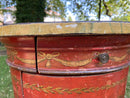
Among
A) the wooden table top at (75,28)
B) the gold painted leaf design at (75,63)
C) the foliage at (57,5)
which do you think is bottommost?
the gold painted leaf design at (75,63)

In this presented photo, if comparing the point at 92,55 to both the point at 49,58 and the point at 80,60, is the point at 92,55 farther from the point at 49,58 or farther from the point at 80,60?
the point at 49,58

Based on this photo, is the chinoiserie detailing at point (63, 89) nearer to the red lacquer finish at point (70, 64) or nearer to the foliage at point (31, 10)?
the red lacquer finish at point (70, 64)

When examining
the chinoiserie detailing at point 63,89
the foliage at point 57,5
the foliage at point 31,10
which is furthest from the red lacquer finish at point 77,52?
the foliage at point 57,5

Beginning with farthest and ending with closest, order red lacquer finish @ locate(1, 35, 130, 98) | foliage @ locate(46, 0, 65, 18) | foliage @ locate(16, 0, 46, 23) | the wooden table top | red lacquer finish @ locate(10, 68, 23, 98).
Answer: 1. foliage @ locate(46, 0, 65, 18)
2. foliage @ locate(16, 0, 46, 23)
3. red lacquer finish @ locate(10, 68, 23, 98)
4. red lacquer finish @ locate(1, 35, 130, 98)
5. the wooden table top

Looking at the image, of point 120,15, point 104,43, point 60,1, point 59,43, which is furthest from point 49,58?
point 120,15

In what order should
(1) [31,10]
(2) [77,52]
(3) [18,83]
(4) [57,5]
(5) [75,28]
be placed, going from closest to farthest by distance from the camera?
1. (5) [75,28]
2. (2) [77,52]
3. (3) [18,83]
4. (1) [31,10]
5. (4) [57,5]

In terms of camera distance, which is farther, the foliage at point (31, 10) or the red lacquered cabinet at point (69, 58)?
the foliage at point (31, 10)

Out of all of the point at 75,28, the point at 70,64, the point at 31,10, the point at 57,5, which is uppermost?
the point at 57,5

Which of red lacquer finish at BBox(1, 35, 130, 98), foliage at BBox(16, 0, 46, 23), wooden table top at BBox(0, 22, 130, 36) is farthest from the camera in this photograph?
foliage at BBox(16, 0, 46, 23)

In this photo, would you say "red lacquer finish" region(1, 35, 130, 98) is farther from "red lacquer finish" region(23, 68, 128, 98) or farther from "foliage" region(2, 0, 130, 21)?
"foliage" region(2, 0, 130, 21)

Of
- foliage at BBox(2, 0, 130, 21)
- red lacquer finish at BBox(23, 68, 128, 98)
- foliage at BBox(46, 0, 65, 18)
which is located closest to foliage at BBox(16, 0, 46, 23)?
foliage at BBox(2, 0, 130, 21)

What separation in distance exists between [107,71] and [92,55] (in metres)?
0.15

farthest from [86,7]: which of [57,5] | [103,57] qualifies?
[103,57]

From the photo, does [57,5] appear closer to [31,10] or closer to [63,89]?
[31,10]
